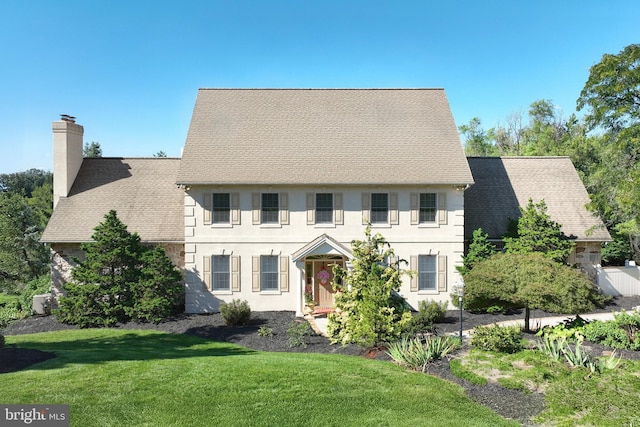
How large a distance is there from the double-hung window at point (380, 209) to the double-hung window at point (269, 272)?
4746 mm

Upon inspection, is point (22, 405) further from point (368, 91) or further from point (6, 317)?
point (368, 91)

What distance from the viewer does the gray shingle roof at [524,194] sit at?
70.9ft

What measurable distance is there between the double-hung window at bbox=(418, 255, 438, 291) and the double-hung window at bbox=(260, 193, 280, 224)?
6740 mm

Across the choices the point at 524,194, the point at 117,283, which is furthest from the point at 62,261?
the point at 524,194

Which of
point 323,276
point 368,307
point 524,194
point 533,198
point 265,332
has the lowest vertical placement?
point 265,332

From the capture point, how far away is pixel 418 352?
12531 millimetres

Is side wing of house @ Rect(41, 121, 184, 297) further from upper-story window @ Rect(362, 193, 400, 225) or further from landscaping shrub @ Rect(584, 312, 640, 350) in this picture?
landscaping shrub @ Rect(584, 312, 640, 350)

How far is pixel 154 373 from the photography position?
1058 centimetres

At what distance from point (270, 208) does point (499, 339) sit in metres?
10.9

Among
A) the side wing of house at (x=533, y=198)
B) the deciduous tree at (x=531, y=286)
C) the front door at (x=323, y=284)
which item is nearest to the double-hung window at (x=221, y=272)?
the front door at (x=323, y=284)

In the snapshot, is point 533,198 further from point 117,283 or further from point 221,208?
point 117,283

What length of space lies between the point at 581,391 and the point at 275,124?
16557 mm

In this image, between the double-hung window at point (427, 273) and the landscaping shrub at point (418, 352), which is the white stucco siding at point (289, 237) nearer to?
the double-hung window at point (427, 273)

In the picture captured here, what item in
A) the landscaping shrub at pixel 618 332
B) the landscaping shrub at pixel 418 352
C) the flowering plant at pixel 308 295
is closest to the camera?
the landscaping shrub at pixel 418 352
